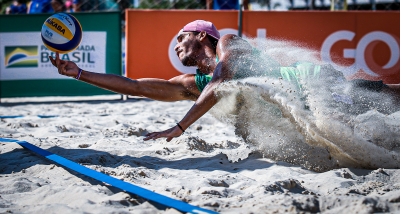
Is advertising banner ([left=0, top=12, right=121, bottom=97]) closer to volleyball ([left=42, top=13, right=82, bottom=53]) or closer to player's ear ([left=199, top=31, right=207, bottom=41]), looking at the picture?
volleyball ([left=42, top=13, right=82, bottom=53])

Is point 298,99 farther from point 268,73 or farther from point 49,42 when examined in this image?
point 49,42

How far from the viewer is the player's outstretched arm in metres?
2.68

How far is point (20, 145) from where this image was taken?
2.80 metres

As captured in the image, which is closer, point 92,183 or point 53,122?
point 92,183

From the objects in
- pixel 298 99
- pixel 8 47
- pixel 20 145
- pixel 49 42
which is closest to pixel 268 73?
pixel 298 99

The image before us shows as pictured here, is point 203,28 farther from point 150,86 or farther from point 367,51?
point 367,51

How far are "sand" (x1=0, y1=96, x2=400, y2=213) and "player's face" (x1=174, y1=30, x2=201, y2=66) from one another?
717mm

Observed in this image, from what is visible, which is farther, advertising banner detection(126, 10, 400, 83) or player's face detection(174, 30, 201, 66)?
advertising banner detection(126, 10, 400, 83)

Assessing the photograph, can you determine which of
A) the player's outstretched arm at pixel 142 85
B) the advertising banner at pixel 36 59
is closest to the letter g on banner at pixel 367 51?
the player's outstretched arm at pixel 142 85

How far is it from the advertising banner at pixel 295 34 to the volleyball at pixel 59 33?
3.21 m

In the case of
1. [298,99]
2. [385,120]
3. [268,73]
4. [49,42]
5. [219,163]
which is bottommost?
[219,163]

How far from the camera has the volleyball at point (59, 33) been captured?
2.81 meters

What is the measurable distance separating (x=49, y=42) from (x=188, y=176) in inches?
65.2

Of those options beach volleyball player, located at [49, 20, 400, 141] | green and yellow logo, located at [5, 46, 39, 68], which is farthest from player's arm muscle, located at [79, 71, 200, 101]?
green and yellow logo, located at [5, 46, 39, 68]
